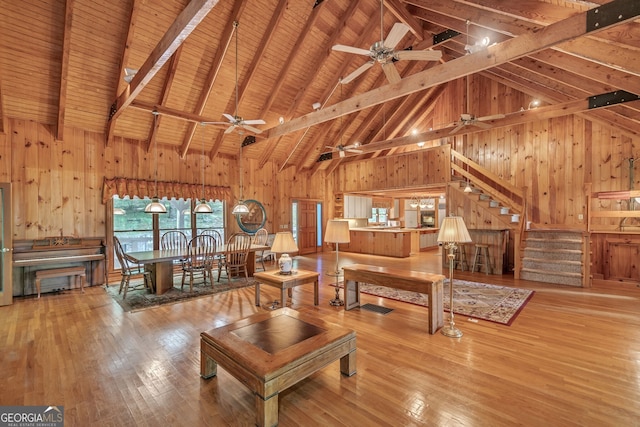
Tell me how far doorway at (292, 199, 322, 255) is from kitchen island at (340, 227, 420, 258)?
3.85 feet

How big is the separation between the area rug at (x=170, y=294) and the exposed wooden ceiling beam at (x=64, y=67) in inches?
135

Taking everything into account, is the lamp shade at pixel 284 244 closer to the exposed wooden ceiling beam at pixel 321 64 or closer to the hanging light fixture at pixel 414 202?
the exposed wooden ceiling beam at pixel 321 64

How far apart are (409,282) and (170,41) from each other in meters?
4.13

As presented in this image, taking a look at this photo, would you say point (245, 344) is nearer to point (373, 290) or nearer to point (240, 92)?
point (373, 290)

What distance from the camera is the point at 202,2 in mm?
2703

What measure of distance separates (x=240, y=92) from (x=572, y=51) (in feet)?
19.6

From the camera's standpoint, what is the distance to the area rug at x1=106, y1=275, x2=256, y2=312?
467cm

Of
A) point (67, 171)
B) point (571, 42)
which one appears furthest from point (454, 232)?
point (67, 171)

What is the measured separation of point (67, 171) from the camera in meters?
6.01

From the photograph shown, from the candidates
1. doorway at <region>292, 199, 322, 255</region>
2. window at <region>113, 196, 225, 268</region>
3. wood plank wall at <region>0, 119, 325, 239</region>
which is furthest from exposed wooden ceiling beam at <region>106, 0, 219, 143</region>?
doorway at <region>292, 199, 322, 255</region>

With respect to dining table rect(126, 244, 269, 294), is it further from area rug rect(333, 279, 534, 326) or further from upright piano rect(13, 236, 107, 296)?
area rug rect(333, 279, 534, 326)

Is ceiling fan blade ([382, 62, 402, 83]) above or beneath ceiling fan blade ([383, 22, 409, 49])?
beneath

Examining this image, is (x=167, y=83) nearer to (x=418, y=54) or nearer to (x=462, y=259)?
(x=418, y=54)

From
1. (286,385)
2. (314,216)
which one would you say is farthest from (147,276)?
(314,216)
